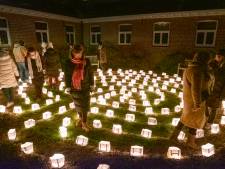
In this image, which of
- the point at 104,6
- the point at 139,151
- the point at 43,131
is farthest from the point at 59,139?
the point at 104,6

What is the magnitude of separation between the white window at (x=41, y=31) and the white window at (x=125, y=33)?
21.0 ft

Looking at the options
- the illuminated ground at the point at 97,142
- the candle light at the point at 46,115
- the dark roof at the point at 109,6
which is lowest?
the illuminated ground at the point at 97,142

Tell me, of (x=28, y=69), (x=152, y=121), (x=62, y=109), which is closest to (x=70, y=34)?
(x=28, y=69)

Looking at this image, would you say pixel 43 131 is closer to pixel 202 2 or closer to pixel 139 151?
pixel 139 151

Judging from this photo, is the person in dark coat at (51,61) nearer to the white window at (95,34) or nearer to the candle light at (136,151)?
the candle light at (136,151)

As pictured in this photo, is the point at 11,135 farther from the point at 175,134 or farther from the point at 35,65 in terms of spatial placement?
the point at 175,134

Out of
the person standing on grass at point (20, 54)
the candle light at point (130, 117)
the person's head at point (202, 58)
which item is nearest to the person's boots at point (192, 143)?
the person's head at point (202, 58)

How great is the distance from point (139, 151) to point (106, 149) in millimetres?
743

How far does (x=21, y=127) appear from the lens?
612 centimetres

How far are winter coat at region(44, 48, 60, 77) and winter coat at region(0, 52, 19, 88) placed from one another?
1.53 m

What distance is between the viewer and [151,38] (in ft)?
58.7

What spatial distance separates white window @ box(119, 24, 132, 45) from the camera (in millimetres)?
19109

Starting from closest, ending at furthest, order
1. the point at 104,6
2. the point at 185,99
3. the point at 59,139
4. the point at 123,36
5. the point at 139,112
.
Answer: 1. the point at 185,99
2. the point at 59,139
3. the point at 139,112
4. the point at 123,36
5. the point at 104,6

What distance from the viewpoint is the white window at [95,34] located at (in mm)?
21281
